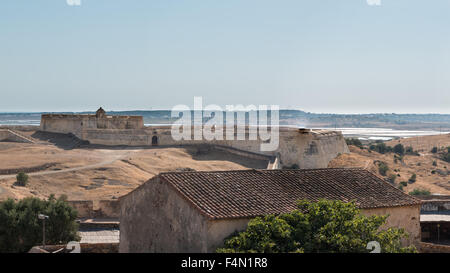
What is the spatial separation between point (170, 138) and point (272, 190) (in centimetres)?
2616

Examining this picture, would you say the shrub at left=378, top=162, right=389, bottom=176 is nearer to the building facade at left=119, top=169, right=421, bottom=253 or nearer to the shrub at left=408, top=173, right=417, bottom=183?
the shrub at left=408, top=173, right=417, bottom=183

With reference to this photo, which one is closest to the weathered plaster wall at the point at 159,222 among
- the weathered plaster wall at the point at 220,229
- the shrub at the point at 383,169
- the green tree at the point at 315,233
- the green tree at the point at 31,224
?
the weathered plaster wall at the point at 220,229

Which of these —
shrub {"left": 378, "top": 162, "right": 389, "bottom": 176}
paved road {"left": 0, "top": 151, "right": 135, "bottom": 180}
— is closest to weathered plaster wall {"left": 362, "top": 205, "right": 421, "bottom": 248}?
paved road {"left": 0, "top": 151, "right": 135, "bottom": 180}

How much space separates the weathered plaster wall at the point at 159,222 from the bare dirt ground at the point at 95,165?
410 inches

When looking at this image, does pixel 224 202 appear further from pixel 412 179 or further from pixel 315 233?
pixel 412 179

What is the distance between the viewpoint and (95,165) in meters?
30.2

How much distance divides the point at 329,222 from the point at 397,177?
85.6 ft

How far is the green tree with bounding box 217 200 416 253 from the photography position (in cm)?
1021

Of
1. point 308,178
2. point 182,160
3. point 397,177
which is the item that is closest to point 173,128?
point 182,160
